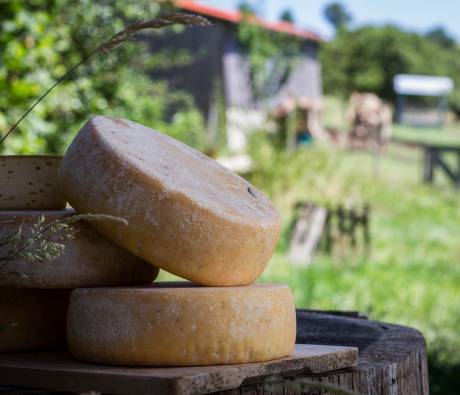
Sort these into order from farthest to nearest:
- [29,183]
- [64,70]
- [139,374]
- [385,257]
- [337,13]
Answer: [337,13]
[385,257]
[64,70]
[29,183]
[139,374]

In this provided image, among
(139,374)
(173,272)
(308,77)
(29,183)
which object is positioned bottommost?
(308,77)

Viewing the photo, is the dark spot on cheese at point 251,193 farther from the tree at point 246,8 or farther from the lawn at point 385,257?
the tree at point 246,8

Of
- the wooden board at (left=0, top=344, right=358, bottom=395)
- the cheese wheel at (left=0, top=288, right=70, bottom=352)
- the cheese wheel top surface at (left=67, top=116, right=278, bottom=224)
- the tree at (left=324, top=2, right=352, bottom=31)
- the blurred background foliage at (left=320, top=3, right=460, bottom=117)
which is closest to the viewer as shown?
the wooden board at (left=0, top=344, right=358, bottom=395)

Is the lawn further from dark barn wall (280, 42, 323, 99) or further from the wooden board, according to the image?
dark barn wall (280, 42, 323, 99)

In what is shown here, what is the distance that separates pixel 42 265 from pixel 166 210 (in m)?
0.33

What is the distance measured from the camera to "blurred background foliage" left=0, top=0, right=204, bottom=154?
18.3ft

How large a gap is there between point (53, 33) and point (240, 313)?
477cm

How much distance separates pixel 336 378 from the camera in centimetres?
207

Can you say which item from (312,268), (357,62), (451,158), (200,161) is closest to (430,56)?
(357,62)

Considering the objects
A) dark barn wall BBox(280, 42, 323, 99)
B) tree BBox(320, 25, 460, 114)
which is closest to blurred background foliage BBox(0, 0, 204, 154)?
dark barn wall BBox(280, 42, 323, 99)

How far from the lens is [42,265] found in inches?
81.2

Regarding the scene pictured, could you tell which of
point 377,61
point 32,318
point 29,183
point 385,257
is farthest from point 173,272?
point 377,61

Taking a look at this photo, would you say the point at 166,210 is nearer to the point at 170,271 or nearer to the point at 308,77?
the point at 170,271

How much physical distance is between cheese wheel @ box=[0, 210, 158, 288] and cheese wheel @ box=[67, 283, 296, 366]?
0.22 feet
